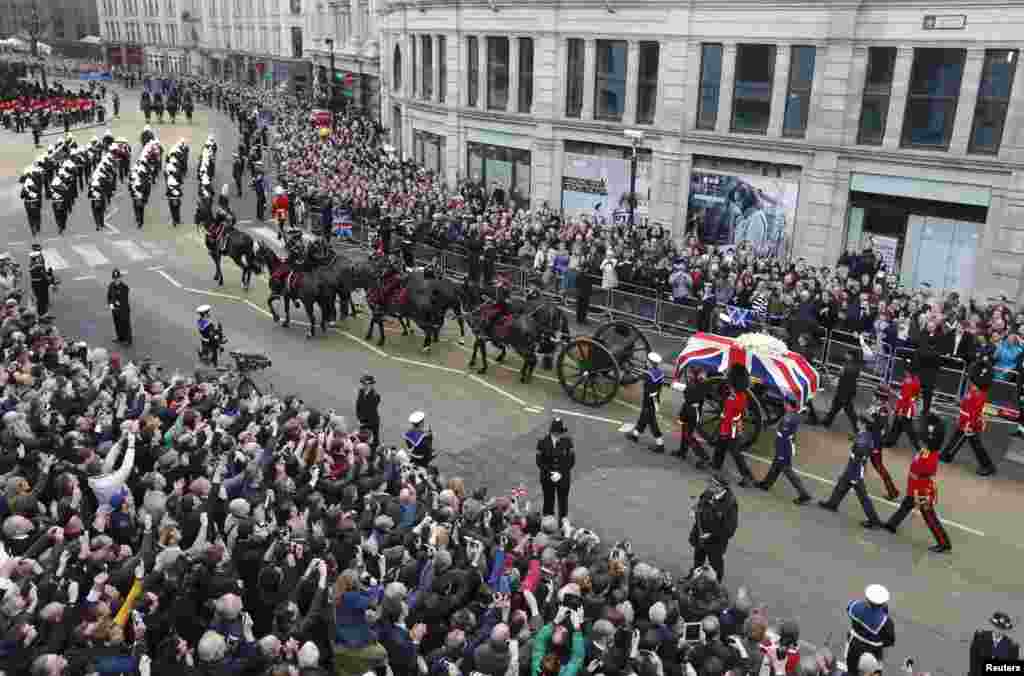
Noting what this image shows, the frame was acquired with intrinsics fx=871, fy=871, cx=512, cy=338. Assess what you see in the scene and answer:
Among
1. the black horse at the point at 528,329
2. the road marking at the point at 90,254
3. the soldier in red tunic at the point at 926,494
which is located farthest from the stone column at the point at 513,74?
the soldier in red tunic at the point at 926,494

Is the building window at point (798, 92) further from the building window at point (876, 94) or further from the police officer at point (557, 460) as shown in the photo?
the police officer at point (557, 460)

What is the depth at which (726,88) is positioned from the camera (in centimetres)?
2405

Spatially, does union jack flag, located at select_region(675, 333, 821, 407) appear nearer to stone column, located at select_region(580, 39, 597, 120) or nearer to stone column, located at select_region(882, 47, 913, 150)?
stone column, located at select_region(882, 47, 913, 150)

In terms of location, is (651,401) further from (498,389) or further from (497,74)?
(497,74)

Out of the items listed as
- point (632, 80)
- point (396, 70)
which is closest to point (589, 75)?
point (632, 80)

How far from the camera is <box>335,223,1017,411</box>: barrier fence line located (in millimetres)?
15570

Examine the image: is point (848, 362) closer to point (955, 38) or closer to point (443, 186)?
point (955, 38)

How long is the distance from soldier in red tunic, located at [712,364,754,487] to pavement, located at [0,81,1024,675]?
0.39 m

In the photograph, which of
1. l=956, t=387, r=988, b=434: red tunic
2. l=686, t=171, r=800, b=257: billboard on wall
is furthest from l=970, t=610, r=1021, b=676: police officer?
l=686, t=171, r=800, b=257: billboard on wall

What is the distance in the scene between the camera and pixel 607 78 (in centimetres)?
2725

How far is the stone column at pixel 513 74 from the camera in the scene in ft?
98.6

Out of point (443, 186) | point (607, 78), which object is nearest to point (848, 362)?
point (607, 78)

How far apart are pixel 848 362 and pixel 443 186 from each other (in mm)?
20482

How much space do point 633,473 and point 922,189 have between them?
1195 cm
